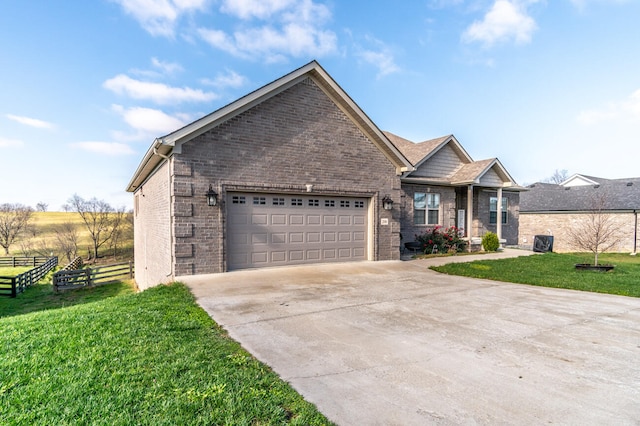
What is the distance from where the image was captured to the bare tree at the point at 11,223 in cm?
3566

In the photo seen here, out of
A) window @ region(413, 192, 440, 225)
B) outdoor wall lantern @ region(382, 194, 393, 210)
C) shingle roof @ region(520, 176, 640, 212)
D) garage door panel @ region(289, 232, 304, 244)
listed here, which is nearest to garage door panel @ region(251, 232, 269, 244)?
garage door panel @ region(289, 232, 304, 244)

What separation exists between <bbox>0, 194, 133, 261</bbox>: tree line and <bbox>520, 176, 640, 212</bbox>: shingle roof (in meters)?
40.0

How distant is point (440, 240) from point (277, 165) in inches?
364

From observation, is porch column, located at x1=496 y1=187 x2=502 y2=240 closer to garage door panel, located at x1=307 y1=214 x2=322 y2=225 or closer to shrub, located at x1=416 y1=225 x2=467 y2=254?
shrub, located at x1=416 y1=225 x2=467 y2=254

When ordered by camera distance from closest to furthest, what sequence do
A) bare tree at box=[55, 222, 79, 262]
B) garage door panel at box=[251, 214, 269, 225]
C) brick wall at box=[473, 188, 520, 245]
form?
garage door panel at box=[251, 214, 269, 225] < brick wall at box=[473, 188, 520, 245] < bare tree at box=[55, 222, 79, 262]

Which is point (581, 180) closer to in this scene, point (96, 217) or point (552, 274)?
point (552, 274)

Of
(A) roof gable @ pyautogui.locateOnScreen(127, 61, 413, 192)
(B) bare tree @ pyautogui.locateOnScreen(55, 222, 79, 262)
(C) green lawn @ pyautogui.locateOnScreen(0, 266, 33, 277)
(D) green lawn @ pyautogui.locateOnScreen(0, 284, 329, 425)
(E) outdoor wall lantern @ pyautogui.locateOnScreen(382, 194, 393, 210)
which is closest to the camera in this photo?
(D) green lawn @ pyautogui.locateOnScreen(0, 284, 329, 425)

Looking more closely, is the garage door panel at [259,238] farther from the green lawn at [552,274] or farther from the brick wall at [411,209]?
the brick wall at [411,209]

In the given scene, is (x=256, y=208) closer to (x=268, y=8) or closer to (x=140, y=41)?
(x=268, y=8)

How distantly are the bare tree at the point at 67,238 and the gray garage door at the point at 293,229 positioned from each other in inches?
1330

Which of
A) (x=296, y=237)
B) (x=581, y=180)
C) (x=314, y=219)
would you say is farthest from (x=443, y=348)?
(x=581, y=180)

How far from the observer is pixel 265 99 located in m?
10.4

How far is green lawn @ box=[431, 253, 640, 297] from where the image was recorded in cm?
875

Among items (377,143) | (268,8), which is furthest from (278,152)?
(268,8)
